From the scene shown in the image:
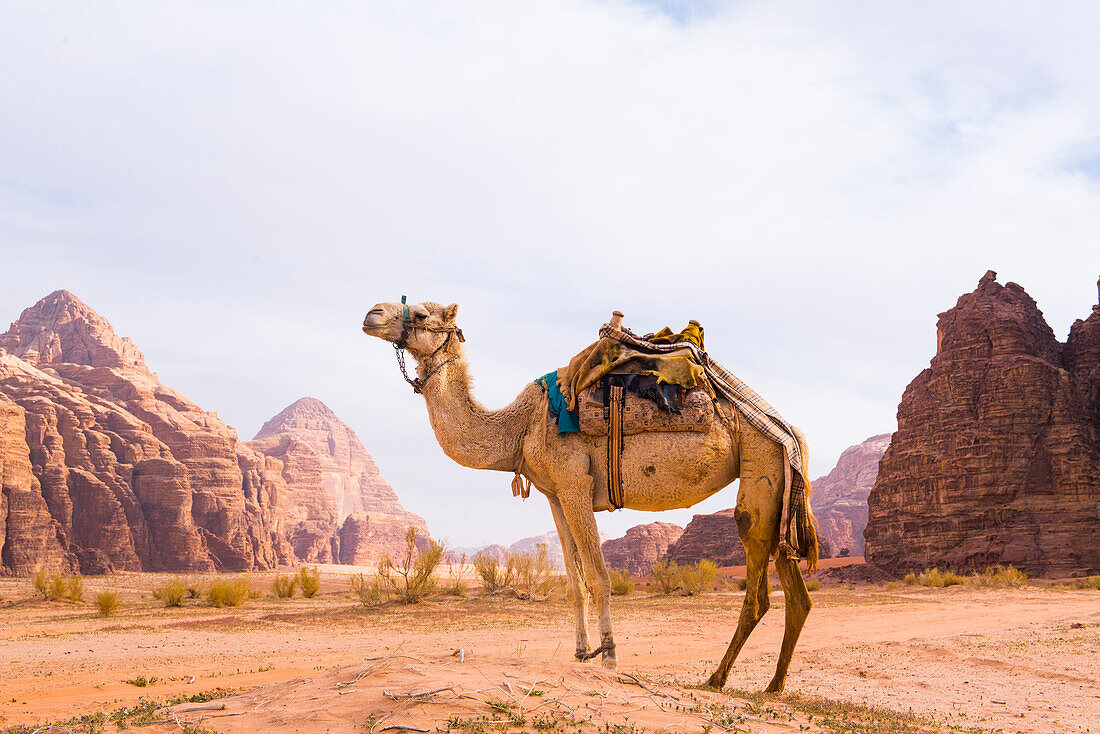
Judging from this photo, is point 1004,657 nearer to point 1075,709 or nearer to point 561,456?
point 1075,709

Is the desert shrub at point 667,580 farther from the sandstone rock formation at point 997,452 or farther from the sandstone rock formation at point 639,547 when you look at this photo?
the sandstone rock formation at point 639,547

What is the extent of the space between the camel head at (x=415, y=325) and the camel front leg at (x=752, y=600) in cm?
334

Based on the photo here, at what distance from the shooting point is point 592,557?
21.7 ft

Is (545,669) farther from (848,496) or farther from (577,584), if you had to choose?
(848,496)

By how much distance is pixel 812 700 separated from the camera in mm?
6949

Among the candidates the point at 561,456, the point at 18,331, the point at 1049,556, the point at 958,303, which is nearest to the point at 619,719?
the point at 561,456

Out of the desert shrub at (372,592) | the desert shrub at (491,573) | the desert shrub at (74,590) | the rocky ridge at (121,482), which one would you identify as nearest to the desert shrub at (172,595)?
the desert shrub at (74,590)

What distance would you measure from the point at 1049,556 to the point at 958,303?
22.7 meters

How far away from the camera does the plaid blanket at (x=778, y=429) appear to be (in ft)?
21.6

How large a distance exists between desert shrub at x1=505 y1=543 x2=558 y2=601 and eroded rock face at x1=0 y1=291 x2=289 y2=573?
2231 inches

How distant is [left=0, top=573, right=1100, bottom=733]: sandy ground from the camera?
5.19 meters

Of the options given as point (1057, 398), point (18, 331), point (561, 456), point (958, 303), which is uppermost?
point (18, 331)

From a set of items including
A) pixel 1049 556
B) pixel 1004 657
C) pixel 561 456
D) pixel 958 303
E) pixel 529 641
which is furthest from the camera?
pixel 958 303

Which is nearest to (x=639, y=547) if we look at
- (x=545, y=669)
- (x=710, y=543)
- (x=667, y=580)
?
(x=710, y=543)
